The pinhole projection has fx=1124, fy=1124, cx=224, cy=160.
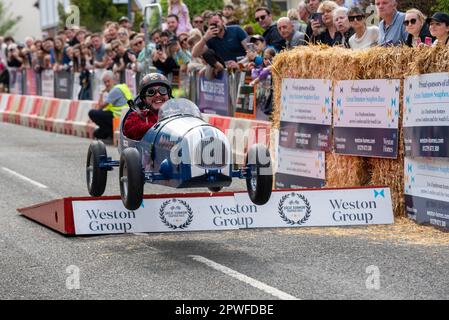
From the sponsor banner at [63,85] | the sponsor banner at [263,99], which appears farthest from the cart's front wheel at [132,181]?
the sponsor banner at [63,85]

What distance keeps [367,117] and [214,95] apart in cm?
806

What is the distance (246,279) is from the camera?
936 centimetres

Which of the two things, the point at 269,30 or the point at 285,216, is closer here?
the point at 285,216

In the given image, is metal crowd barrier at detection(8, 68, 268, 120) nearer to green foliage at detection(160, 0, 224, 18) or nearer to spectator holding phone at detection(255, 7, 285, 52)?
spectator holding phone at detection(255, 7, 285, 52)

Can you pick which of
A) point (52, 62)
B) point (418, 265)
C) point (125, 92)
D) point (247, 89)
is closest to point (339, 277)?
point (418, 265)

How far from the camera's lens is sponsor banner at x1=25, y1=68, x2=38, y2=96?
115ft

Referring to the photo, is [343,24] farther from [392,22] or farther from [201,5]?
[201,5]

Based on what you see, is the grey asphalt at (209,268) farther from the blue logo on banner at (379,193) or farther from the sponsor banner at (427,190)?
the sponsor banner at (427,190)

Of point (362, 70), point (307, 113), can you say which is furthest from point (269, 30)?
point (362, 70)

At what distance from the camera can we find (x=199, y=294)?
8703mm

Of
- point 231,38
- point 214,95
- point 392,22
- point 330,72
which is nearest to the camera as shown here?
point 330,72

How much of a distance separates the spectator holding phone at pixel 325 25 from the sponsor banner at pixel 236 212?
4961 mm

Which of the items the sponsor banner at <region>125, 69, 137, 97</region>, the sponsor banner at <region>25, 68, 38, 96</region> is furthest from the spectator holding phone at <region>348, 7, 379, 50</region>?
the sponsor banner at <region>25, 68, 38, 96</region>
